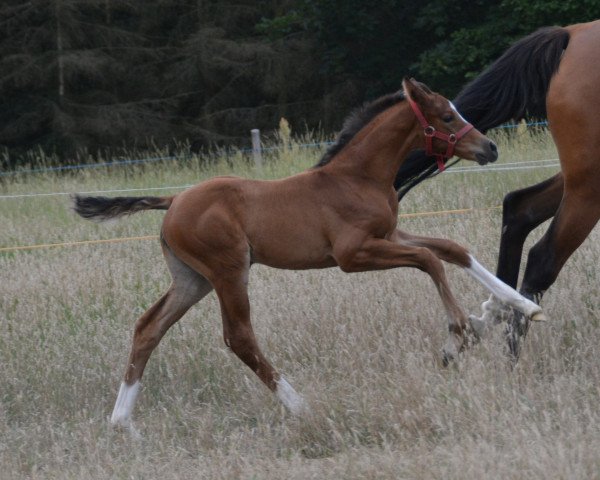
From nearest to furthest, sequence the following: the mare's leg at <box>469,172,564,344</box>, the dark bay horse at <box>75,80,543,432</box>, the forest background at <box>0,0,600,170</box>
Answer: the dark bay horse at <box>75,80,543,432</box>, the mare's leg at <box>469,172,564,344</box>, the forest background at <box>0,0,600,170</box>

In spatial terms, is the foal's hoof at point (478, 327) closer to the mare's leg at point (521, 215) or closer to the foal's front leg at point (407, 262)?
the foal's front leg at point (407, 262)

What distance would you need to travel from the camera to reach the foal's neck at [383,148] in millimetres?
5824

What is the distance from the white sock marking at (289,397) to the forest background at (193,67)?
2096 cm

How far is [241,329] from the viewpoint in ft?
18.9

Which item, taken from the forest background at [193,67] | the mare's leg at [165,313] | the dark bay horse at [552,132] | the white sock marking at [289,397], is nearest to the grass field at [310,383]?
the white sock marking at [289,397]

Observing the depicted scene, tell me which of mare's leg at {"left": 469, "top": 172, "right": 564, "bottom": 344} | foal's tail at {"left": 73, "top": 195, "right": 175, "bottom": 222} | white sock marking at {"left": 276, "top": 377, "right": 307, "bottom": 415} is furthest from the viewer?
mare's leg at {"left": 469, "top": 172, "right": 564, "bottom": 344}

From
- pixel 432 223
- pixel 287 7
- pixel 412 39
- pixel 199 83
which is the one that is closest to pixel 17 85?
pixel 199 83

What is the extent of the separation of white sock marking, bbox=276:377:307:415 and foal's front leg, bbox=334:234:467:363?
70cm

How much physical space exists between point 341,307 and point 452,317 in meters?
1.54

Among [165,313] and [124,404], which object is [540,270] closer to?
[165,313]

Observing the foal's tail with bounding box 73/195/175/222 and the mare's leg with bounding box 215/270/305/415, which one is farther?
the foal's tail with bounding box 73/195/175/222

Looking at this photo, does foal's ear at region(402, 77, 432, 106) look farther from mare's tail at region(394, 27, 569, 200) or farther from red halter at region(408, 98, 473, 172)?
mare's tail at region(394, 27, 569, 200)

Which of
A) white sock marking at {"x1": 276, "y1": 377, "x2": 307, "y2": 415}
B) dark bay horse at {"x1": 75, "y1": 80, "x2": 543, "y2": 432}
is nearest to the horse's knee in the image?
dark bay horse at {"x1": 75, "y1": 80, "x2": 543, "y2": 432}

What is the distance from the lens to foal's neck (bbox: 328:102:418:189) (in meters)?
5.82
